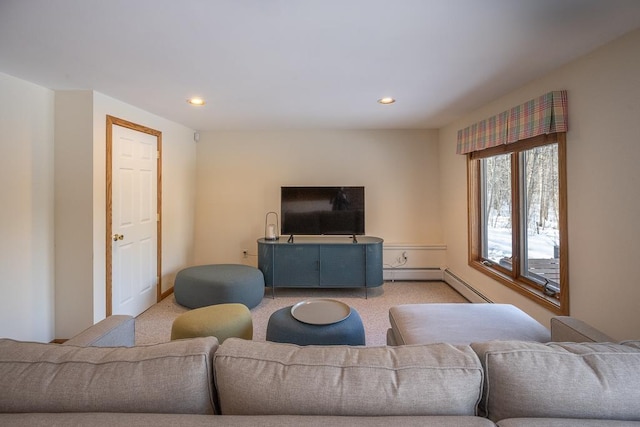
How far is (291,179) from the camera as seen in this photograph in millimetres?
4348

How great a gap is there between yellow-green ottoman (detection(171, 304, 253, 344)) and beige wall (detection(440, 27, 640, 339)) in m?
2.37

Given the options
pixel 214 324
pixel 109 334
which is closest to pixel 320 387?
pixel 109 334

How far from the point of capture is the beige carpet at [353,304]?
9.17ft

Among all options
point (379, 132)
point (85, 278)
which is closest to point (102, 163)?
point (85, 278)

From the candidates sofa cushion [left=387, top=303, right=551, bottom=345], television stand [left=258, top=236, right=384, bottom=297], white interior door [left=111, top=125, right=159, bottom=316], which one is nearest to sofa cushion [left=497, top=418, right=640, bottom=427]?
sofa cushion [left=387, top=303, right=551, bottom=345]

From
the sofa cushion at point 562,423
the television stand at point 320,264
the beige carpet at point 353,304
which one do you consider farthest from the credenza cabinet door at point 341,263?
the sofa cushion at point 562,423

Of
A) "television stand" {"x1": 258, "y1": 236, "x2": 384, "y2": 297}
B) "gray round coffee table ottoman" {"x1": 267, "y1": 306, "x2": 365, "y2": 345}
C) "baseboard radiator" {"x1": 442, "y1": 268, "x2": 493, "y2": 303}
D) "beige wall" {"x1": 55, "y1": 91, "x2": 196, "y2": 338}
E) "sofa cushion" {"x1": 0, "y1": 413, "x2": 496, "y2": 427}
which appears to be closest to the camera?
"sofa cushion" {"x1": 0, "y1": 413, "x2": 496, "y2": 427}

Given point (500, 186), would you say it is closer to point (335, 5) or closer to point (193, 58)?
point (335, 5)

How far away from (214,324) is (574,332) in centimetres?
214

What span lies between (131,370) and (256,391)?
0.35 metres

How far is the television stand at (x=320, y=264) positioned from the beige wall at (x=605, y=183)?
1.88 meters

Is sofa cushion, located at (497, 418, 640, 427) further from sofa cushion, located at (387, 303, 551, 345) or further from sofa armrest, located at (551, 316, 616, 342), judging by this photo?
Answer: sofa cushion, located at (387, 303, 551, 345)

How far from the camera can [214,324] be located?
2141mm

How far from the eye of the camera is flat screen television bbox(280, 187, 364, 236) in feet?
13.4
